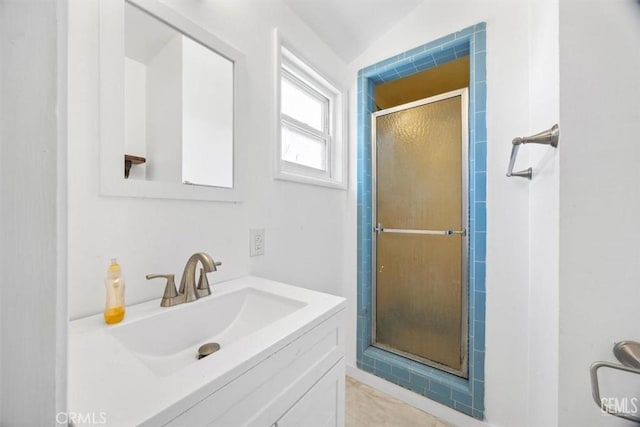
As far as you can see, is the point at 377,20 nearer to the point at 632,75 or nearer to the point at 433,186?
the point at 433,186

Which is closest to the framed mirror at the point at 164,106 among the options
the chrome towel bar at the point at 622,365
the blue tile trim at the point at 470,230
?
the blue tile trim at the point at 470,230

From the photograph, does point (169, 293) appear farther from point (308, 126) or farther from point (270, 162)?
point (308, 126)

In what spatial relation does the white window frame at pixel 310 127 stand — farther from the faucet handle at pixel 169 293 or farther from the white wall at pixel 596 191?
the white wall at pixel 596 191

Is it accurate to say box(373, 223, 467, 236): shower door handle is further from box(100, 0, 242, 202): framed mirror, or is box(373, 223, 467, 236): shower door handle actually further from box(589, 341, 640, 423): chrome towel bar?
box(100, 0, 242, 202): framed mirror

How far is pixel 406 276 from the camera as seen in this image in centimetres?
161

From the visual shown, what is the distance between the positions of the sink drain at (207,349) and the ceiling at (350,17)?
1654mm

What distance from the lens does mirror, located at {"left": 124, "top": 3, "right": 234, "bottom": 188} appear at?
30.3 inches

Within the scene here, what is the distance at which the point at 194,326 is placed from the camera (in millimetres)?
782

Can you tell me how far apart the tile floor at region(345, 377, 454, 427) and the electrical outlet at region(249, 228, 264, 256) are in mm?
1084

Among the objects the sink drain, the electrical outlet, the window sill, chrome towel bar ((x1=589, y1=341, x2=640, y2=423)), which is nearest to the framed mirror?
the electrical outlet

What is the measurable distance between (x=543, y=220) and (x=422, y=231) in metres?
0.70

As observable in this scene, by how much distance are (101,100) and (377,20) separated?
155 centimetres
